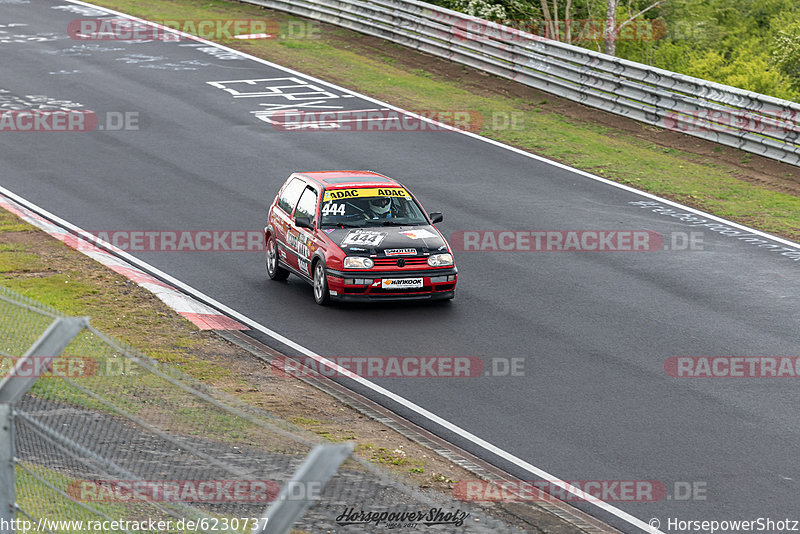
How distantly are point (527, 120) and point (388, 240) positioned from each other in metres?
11.4

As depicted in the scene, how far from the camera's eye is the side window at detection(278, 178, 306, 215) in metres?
16.0

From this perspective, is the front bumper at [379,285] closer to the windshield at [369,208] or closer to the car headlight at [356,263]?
the car headlight at [356,263]

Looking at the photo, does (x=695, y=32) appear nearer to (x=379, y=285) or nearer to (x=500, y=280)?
(x=500, y=280)

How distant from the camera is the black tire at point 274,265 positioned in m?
16.1

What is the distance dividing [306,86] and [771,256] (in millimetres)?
13857

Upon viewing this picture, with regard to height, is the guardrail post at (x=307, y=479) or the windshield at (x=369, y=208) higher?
the guardrail post at (x=307, y=479)

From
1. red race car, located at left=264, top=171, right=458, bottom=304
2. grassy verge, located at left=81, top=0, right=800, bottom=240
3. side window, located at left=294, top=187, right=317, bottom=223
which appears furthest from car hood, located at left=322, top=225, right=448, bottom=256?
grassy verge, located at left=81, top=0, right=800, bottom=240

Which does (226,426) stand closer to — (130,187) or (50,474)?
(50,474)

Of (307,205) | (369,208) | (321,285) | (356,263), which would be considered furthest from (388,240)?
(307,205)

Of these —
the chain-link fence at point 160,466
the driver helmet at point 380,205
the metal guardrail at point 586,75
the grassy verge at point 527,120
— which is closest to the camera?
the chain-link fence at point 160,466

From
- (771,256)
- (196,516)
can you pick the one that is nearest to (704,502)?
(196,516)

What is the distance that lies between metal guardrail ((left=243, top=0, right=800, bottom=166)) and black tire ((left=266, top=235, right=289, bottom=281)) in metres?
10.8

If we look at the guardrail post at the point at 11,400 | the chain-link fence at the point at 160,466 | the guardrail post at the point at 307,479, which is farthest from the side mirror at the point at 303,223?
the guardrail post at the point at 307,479

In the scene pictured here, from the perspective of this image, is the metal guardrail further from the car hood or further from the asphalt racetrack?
the car hood
